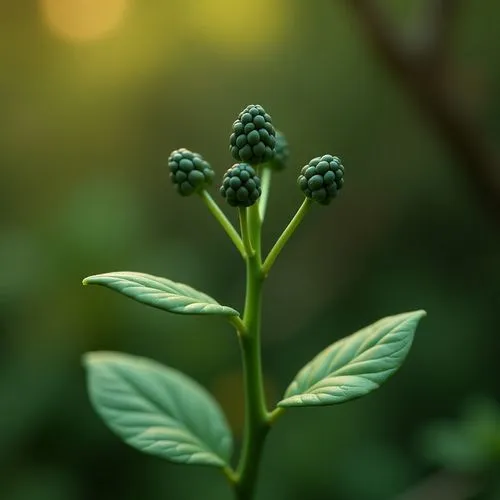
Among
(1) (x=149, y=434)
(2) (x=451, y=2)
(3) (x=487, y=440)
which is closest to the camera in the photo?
(1) (x=149, y=434)

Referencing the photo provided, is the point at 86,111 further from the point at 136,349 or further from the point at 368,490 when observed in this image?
the point at 368,490

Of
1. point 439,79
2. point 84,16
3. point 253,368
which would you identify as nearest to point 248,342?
point 253,368

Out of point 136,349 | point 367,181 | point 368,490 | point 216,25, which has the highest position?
point 216,25

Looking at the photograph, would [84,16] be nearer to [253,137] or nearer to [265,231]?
[265,231]

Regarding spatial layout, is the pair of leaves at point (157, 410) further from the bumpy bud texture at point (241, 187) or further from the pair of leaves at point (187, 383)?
the bumpy bud texture at point (241, 187)

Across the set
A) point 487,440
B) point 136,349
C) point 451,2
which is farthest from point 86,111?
point 487,440

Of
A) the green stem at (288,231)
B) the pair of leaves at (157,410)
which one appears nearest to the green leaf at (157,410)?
the pair of leaves at (157,410)

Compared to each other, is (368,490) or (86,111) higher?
(86,111)
